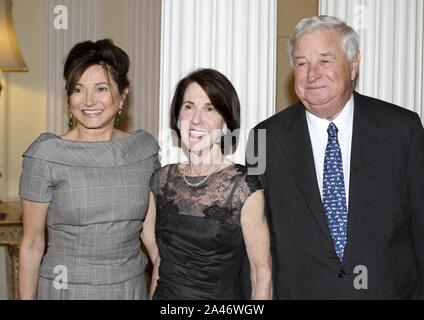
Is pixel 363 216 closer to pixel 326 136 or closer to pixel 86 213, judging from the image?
pixel 326 136

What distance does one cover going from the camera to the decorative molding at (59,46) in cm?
498

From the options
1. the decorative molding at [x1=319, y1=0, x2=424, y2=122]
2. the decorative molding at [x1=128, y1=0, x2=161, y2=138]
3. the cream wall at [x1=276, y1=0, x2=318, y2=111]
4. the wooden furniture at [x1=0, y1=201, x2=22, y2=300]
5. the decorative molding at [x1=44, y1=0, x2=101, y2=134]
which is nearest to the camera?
the decorative molding at [x1=319, y1=0, x2=424, y2=122]

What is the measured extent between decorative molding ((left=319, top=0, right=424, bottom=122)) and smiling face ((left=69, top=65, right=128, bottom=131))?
1059 mm

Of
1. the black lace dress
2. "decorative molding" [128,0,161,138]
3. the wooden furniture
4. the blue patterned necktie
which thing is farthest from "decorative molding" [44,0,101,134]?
the blue patterned necktie

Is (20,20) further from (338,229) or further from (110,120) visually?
(338,229)

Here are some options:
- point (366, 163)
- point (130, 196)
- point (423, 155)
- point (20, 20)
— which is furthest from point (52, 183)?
point (20, 20)

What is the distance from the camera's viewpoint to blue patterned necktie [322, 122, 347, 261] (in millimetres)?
2168

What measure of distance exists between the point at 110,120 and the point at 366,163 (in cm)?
101

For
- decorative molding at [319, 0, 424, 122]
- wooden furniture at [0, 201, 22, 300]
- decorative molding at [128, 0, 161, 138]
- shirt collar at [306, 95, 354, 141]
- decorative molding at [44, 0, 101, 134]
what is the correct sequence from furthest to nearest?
decorative molding at [128, 0, 161, 138]
decorative molding at [44, 0, 101, 134]
wooden furniture at [0, 201, 22, 300]
decorative molding at [319, 0, 424, 122]
shirt collar at [306, 95, 354, 141]

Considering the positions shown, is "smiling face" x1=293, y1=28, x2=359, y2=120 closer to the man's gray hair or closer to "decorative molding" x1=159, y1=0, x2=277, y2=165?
the man's gray hair

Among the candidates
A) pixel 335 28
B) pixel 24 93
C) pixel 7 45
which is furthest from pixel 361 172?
pixel 24 93

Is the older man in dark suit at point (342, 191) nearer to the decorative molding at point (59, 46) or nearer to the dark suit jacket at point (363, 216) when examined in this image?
the dark suit jacket at point (363, 216)

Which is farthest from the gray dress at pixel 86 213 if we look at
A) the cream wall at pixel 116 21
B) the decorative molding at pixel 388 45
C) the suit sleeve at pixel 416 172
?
the cream wall at pixel 116 21

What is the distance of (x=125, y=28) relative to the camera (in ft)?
17.6
